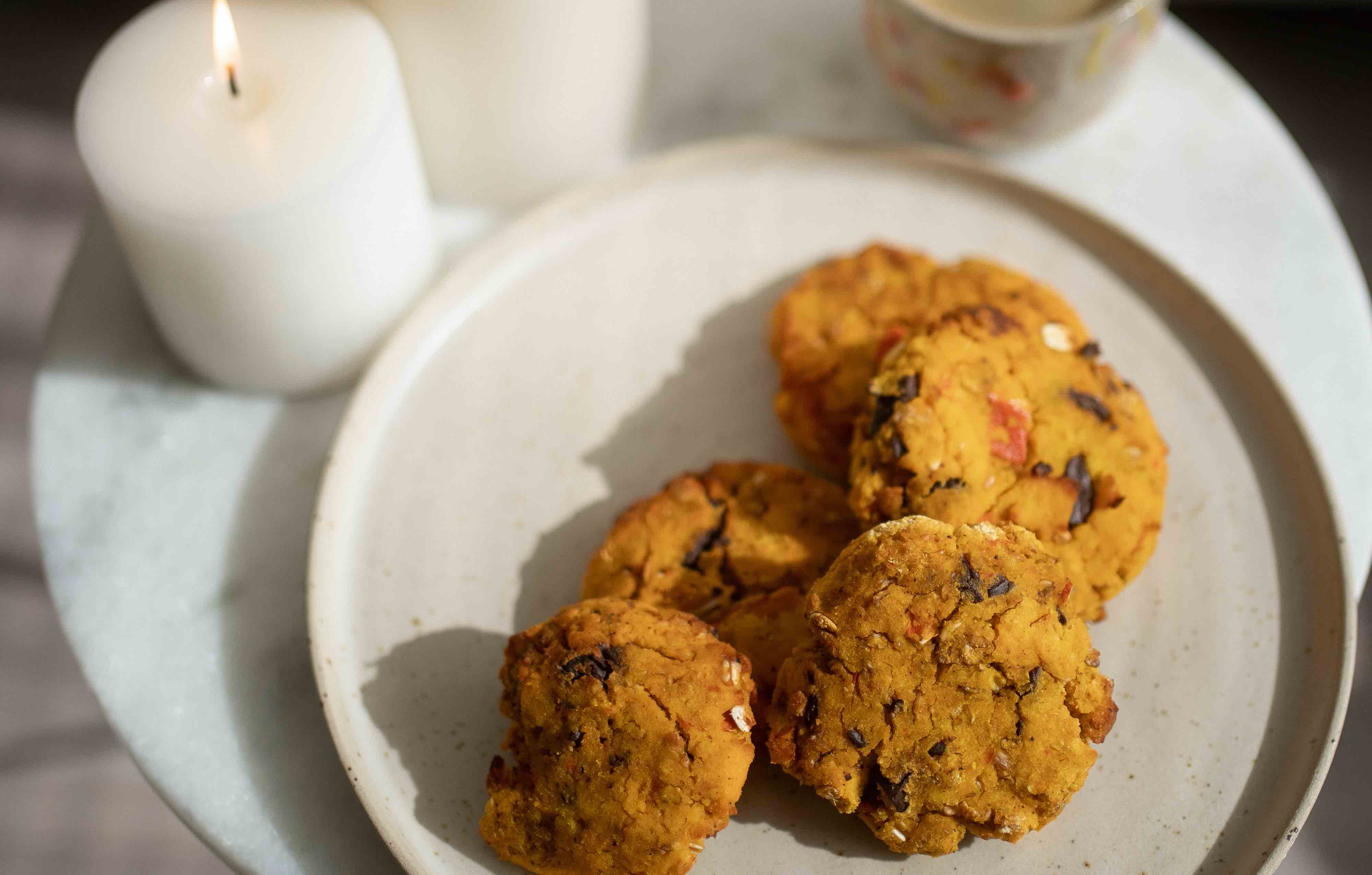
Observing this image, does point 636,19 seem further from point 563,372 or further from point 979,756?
point 979,756

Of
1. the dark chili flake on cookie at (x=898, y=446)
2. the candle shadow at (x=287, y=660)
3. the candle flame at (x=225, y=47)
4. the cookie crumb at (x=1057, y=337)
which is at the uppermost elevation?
the candle flame at (x=225, y=47)

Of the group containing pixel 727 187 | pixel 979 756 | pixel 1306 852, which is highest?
pixel 727 187

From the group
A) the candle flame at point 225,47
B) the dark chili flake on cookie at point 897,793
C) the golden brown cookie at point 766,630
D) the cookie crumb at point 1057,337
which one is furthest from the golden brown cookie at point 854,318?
the candle flame at point 225,47

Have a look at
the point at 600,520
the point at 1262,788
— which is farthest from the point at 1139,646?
the point at 600,520

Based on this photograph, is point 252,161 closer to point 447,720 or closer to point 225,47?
point 225,47

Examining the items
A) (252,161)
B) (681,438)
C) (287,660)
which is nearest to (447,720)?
(287,660)

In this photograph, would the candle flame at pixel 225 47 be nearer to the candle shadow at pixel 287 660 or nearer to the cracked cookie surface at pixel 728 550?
the candle shadow at pixel 287 660
